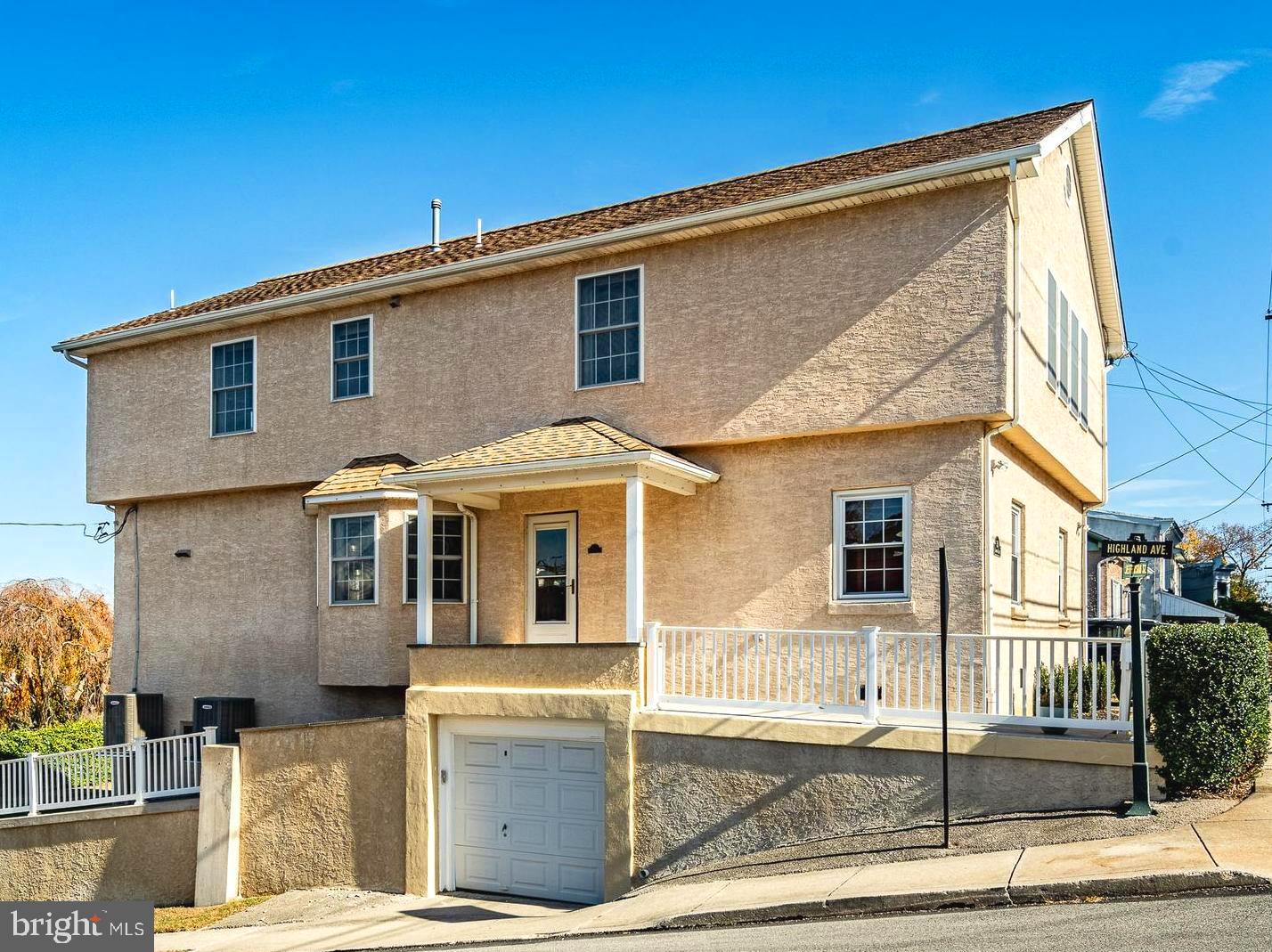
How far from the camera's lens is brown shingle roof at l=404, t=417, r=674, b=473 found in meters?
15.0

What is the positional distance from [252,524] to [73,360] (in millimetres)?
5320

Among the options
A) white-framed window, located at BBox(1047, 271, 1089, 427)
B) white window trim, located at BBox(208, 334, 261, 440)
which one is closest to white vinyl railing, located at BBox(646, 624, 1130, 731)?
white-framed window, located at BBox(1047, 271, 1089, 427)

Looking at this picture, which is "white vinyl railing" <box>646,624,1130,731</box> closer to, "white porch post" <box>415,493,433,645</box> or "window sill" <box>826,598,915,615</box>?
"window sill" <box>826,598,915,615</box>

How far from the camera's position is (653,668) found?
14086 millimetres

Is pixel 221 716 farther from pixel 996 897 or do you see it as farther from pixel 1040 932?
pixel 1040 932

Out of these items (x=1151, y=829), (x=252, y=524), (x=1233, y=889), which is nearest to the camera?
(x=1233, y=889)

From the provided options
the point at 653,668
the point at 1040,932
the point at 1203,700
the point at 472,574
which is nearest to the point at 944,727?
the point at 1203,700

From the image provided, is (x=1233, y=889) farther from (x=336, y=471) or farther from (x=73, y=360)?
(x=73, y=360)

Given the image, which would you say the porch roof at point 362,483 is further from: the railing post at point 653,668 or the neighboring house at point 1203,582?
the neighboring house at point 1203,582

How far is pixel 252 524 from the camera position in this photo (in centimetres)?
2009

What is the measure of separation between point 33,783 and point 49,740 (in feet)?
21.5

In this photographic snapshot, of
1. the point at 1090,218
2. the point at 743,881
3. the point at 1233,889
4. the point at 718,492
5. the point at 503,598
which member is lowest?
the point at 743,881

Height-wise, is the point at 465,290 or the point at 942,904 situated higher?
the point at 465,290

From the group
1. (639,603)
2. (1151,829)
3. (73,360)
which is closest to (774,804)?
(639,603)
